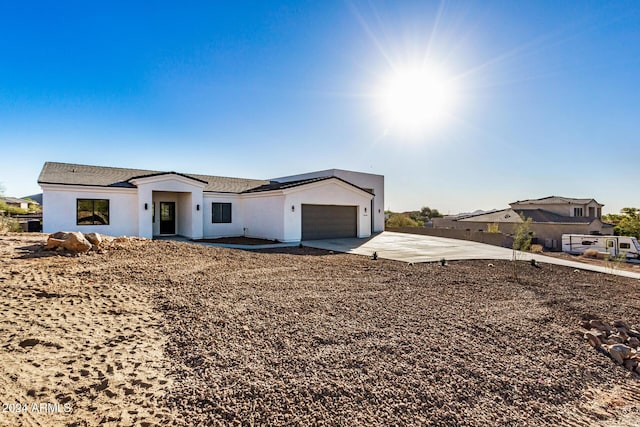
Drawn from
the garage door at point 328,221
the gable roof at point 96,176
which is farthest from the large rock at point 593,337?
the gable roof at point 96,176

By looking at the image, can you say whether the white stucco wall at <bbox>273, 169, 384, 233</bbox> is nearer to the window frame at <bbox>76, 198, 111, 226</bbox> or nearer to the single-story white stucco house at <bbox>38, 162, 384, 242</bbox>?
the single-story white stucco house at <bbox>38, 162, 384, 242</bbox>

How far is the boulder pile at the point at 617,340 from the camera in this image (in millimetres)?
4778

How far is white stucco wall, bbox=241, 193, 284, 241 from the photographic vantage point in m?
17.5

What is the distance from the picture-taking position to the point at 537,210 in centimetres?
4194

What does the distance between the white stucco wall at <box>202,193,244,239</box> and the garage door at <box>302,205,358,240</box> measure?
4.45 metres

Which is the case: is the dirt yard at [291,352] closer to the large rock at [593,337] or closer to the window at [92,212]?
the large rock at [593,337]

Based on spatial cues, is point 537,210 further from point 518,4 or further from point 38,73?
point 38,73

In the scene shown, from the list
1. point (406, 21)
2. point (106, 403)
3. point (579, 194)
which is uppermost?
point (406, 21)

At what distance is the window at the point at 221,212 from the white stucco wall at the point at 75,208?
4061 mm

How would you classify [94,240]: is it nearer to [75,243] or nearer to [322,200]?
[75,243]

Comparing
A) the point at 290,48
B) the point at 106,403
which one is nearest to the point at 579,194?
the point at 290,48

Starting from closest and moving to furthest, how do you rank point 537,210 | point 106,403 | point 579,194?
point 106,403
point 537,210
point 579,194

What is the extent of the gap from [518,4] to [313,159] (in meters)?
20.8

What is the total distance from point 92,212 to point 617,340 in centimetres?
1927
